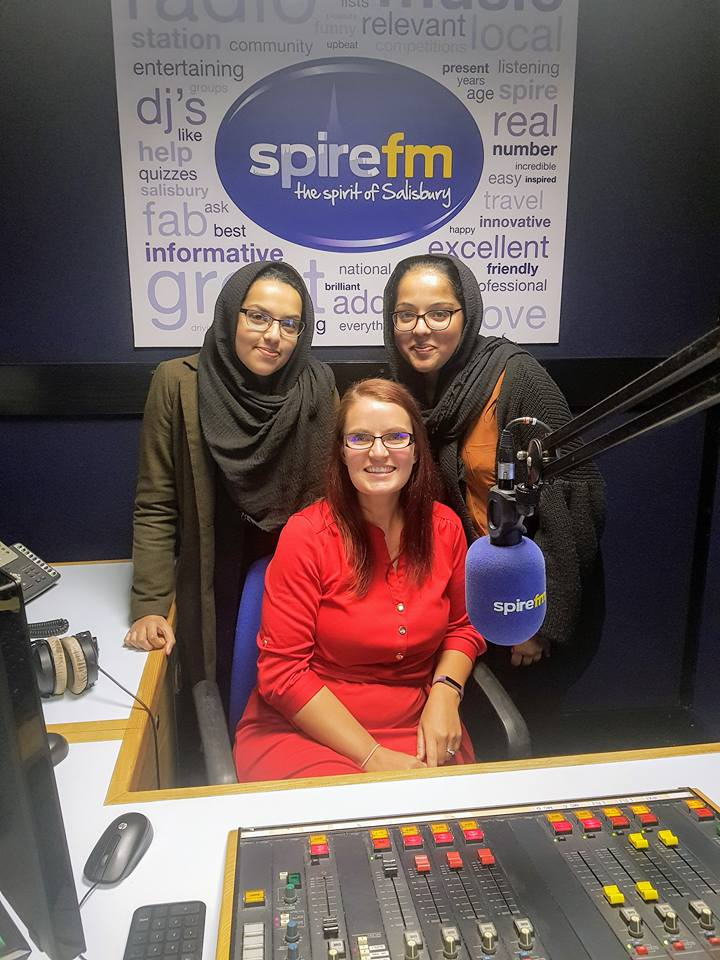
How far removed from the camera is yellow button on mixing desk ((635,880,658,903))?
0.87 metres

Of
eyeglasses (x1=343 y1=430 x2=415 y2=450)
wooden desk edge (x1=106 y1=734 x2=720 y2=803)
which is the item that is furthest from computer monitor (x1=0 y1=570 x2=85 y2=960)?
eyeglasses (x1=343 y1=430 x2=415 y2=450)

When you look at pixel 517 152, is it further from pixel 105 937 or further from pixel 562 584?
pixel 105 937

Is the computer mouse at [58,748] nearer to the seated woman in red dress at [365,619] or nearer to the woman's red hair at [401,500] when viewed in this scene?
the seated woman in red dress at [365,619]

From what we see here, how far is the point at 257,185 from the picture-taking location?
1923mm

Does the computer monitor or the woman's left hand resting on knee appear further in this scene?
the woman's left hand resting on knee

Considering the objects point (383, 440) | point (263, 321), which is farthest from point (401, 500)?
point (263, 321)

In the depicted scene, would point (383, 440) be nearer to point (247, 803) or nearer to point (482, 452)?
point (482, 452)

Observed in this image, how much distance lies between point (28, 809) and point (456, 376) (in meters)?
1.39

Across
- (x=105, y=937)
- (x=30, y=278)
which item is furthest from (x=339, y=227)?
(x=105, y=937)

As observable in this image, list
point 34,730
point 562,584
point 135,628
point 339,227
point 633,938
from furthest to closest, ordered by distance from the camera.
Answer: point 339,227
point 562,584
point 135,628
point 633,938
point 34,730

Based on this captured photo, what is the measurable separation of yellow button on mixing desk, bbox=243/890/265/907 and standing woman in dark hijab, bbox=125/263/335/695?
873 mm

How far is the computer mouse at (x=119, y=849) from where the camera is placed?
36.8 inches

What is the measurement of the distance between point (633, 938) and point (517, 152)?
1.89 metres

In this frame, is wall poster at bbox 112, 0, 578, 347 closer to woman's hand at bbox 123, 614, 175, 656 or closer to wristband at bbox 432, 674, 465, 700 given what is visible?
woman's hand at bbox 123, 614, 175, 656
